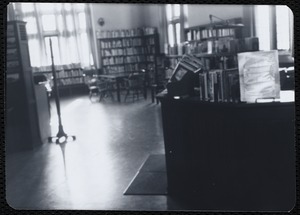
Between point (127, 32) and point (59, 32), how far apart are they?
236 cm

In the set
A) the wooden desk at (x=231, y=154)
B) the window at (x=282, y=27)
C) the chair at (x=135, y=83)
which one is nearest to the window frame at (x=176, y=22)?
the chair at (x=135, y=83)

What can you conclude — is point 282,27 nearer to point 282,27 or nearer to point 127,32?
point 282,27

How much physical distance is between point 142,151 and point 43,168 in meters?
1.42

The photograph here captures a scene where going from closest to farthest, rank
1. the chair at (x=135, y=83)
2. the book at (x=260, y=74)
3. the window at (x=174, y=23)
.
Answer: the book at (x=260, y=74) < the chair at (x=135, y=83) < the window at (x=174, y=23)

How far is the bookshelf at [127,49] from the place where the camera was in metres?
12.8

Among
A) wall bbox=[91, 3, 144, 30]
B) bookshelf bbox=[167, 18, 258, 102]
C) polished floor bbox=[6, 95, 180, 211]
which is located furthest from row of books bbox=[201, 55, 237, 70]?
wall bbox=[91, 3, 144, 30]

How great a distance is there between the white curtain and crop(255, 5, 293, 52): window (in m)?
6.17

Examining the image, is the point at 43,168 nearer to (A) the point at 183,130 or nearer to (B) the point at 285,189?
(A) the point at 183,130

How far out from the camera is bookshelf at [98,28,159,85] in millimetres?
12836

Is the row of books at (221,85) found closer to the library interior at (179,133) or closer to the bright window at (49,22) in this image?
the library interior at (179,133)

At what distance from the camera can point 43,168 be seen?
4.89 metres

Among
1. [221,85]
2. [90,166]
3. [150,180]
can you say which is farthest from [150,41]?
[221,85]

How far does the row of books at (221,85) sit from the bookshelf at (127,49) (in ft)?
31.3

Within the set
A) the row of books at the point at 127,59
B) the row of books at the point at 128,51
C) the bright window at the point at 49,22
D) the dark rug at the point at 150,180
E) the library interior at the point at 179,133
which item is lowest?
the dark rug at the point at 150,180
